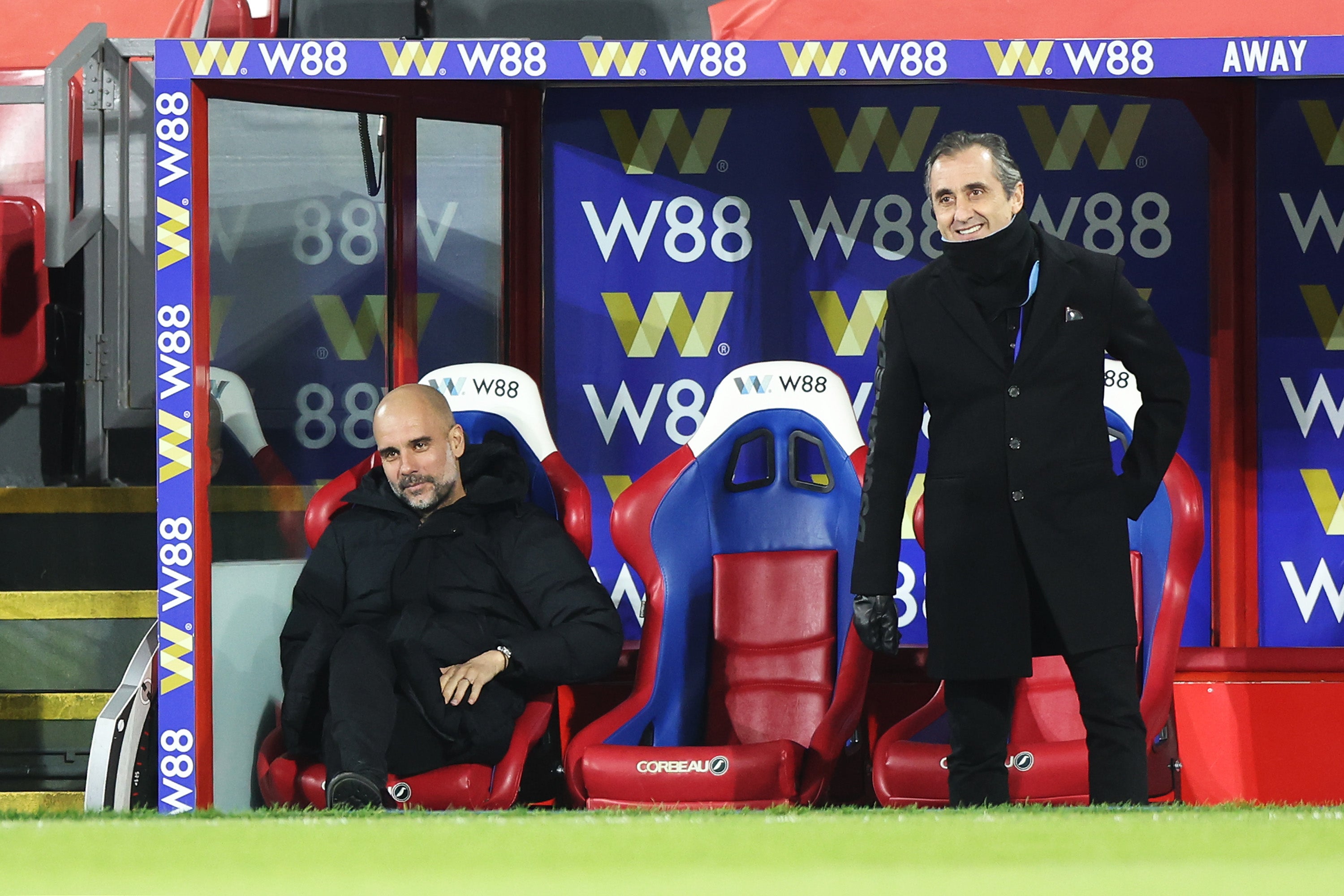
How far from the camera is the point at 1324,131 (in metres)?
4.06

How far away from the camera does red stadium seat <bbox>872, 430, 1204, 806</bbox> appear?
3018mm

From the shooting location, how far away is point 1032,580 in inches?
94.4

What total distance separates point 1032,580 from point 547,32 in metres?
3.00

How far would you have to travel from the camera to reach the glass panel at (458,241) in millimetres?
3955

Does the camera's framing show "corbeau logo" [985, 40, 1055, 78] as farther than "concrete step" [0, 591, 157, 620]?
No

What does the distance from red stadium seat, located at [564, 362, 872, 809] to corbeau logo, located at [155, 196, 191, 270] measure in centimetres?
107

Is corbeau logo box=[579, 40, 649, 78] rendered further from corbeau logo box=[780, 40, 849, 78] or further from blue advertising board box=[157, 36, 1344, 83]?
corbeau logo box=[780, 40, 849, 78]

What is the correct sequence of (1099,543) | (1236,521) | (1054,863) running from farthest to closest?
(1236,521) < (1099,543) < (1054,863)

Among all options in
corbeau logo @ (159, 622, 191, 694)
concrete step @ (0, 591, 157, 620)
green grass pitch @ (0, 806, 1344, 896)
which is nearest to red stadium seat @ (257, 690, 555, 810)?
corbeau logo @ (159, 622, 191, 694)

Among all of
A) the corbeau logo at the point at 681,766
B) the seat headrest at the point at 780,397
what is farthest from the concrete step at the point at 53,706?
the seat headrest at the point at 780,397

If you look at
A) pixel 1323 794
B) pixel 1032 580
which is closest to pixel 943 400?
pixel 1032 580

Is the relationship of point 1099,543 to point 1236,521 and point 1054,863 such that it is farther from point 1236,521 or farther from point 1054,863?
point 1236,521

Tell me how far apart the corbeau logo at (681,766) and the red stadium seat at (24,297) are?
2.14 meters

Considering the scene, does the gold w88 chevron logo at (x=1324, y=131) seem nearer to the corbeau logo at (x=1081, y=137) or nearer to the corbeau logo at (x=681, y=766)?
the corbeau logo at (x=1081, y=137)
